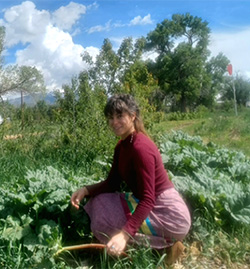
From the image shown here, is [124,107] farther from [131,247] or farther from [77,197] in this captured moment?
[131,247]

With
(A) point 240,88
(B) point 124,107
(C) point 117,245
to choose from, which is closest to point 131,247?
(C) point 117,245

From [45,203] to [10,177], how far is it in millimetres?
1648

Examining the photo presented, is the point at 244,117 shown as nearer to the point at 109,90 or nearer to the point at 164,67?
the point at 109,90

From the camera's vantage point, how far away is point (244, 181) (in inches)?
146

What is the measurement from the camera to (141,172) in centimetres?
232

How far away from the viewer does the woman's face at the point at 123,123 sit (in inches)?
99.1

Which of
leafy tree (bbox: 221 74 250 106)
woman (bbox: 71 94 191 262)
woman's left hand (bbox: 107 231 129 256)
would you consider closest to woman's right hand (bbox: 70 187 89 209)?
woman (bbox: 71 94 191 262)

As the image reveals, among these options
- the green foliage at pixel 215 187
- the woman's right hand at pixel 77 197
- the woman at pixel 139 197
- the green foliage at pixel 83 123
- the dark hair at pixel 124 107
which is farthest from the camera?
the green foliage at pixel 83 123

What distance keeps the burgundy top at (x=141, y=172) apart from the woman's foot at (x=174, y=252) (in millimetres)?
328

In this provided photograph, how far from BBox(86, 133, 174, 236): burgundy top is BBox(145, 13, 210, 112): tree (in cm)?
3128

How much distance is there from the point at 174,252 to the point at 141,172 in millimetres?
609

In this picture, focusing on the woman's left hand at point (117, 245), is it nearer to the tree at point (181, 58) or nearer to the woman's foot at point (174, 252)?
the woman's foot at point (174, 252)

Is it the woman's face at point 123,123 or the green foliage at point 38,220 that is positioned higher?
the woman's face at point 123,123

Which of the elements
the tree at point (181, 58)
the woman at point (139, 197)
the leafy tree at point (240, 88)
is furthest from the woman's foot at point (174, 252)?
the leafy tree at point (240, 88)
